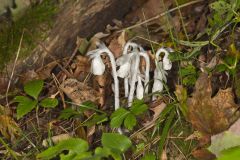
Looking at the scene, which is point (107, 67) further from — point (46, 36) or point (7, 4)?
point (7, 4)

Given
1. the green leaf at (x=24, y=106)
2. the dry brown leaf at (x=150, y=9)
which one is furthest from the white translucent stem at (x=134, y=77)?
the dry brown leaf at (x=150, y=9)

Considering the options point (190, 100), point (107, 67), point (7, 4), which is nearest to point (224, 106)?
point (190, 100)

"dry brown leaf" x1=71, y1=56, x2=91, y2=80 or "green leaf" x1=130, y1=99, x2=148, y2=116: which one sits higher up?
"dry brown leaf" x1=71, y1=56, x2=91, y2=80

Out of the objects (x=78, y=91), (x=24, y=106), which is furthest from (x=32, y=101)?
(x=78, y=91)

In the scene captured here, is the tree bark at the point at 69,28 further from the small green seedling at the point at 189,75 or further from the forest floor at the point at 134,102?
the small green seedling at the point at 189,75

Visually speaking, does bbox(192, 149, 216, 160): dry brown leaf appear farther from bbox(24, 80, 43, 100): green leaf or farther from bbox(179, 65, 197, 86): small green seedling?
bbox(24, 80, 43, 100): green leaf

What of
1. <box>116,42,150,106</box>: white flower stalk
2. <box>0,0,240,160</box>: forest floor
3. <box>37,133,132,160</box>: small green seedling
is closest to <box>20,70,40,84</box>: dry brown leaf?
<box>0,0,240,160</box>: forest floor

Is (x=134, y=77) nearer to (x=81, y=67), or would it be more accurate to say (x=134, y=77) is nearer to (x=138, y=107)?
(x=138, y=107)
